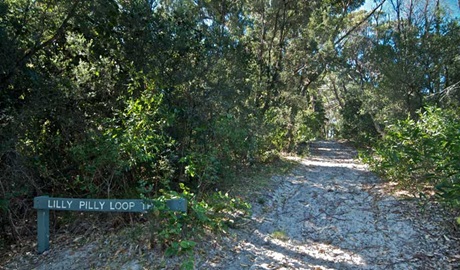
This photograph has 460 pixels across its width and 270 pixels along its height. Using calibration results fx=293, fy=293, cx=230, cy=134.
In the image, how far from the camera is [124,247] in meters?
3.75

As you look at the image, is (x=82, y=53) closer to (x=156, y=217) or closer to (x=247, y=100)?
(x=156, y=217)

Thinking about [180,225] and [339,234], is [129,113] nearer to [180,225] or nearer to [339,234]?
[180,225]

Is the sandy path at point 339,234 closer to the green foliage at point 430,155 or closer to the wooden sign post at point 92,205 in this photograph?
the green foliage at point 430,155

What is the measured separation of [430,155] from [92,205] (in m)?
4.63

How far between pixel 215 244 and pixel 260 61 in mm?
6665

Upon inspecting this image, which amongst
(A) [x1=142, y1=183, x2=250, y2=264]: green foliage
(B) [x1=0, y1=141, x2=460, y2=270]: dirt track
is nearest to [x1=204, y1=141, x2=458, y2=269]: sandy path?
(B) [x1=0, y1=141, x2=460, y2=270]: dirt track

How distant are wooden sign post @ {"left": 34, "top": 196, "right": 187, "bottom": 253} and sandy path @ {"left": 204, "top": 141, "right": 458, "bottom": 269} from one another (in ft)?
2.63

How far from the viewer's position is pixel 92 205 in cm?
359

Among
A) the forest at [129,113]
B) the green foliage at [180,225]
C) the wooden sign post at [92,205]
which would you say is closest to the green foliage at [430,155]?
the forest at [129,113]

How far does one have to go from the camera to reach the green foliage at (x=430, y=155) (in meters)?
3.64

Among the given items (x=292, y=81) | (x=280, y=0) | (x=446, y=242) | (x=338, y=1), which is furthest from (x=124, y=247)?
(x=338, y=1)

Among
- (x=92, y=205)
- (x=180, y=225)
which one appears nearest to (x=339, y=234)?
(x=180, y=225)

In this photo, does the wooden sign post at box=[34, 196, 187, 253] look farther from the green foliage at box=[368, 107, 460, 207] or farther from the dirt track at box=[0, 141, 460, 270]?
the green foliage at box=[368, 107, 460, 207]

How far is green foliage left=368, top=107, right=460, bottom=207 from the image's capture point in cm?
364
